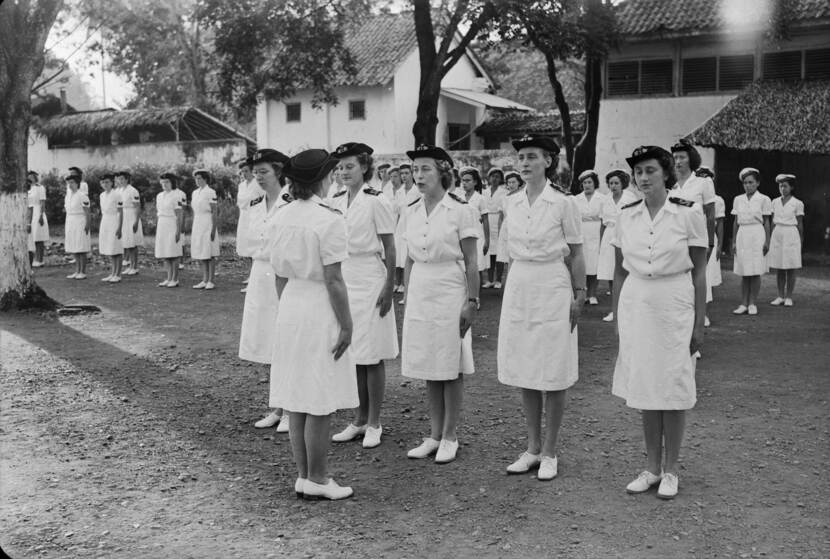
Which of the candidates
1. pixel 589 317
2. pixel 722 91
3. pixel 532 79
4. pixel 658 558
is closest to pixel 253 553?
pixel 658 558

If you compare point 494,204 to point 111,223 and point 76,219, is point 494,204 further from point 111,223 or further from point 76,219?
point 76,219

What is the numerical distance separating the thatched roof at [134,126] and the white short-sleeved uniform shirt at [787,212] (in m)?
29.7

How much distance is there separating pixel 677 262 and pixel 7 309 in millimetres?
Answer: 10246

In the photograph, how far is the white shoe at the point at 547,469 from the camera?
17.9 ft

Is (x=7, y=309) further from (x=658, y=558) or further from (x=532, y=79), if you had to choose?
(x=532, y=79)

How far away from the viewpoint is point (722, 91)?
22922 millimetres

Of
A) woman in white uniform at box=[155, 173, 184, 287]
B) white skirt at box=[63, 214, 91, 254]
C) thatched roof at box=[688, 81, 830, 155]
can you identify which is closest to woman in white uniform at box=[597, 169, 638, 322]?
woman in white uniform at box=[155, 173, 184, 287]

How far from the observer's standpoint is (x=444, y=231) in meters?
5.73

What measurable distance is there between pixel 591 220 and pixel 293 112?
26.1m

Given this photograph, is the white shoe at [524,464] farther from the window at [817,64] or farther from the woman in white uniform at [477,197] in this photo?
the window at [817,64]

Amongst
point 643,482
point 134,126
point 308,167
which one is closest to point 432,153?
point 308,167

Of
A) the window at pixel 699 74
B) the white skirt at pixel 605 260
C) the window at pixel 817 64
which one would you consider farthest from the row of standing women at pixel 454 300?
the window at pixel 699 74

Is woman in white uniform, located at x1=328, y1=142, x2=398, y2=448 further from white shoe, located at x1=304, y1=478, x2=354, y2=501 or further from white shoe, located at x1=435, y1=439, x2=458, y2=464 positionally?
white shoe, located at x1=304, y1=478, x2=354, y2=501

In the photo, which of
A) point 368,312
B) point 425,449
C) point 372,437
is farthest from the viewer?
point 372,437
